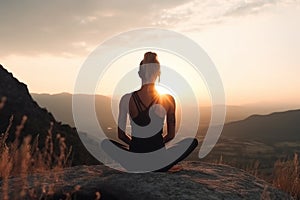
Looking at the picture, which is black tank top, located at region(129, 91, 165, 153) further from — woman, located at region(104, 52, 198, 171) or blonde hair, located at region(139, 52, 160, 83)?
blonde hair, located at region(139, 52, 160, 83)

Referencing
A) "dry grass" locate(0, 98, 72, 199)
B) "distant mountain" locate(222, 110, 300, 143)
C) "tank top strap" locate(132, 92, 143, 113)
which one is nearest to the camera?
"dry grass" locate(0, 98, 72, 199)

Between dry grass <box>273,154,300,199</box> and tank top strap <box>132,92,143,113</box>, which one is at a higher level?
tank top strap <box>132,92,143,113</box>

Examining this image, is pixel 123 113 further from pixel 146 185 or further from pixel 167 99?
pixel 146 185

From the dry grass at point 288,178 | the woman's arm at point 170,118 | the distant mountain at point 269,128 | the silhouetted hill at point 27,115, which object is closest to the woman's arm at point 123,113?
the woman's arm at point 170,118

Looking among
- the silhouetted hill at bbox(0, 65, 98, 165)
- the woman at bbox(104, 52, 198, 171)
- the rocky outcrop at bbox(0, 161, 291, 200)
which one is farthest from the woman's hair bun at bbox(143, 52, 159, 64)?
the silhouetted hill at bbox(0, 65, 98, 165)

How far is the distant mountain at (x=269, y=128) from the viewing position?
13289 cm

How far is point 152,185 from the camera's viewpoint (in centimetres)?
555

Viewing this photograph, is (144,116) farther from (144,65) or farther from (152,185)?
(152,185)

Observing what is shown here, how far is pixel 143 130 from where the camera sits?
22.1 feet

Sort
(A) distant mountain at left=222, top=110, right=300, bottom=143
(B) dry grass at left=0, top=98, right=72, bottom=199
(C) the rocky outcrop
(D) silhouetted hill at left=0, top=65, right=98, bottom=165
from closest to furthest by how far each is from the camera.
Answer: (B) dry grass at left=0, top=98, right=72, bottom=199 < (C) the rocky outcrop < (D) silhouetted hill at left=0, top=65, right=98, bottom=165 < (A) distant mountain at left=222, top=110, right=300, bottom=143

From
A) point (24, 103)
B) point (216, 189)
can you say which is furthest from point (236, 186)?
point (24, 103)

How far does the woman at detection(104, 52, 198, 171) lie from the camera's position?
6.68m

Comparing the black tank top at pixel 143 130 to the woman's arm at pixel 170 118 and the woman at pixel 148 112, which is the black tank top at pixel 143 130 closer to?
the woman at pixel 148 112

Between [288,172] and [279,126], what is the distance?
145 metres
